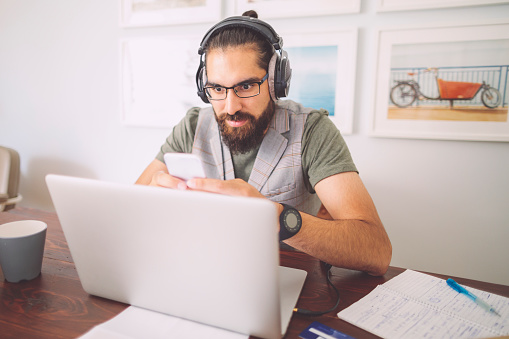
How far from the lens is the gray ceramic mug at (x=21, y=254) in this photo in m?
0.76

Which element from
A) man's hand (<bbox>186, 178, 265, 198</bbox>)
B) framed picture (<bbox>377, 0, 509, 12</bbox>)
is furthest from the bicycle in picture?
man's hand (<bbox>186, 178, 265, 198</bbox>)

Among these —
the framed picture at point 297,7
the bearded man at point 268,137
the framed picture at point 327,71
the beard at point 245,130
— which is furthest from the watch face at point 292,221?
the framed picture at point 297,7

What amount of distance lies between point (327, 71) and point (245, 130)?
0.89 meters

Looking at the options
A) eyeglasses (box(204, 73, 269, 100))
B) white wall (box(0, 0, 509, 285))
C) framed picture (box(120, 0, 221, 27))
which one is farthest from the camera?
framed picture (box(120, 0, 221, 27))

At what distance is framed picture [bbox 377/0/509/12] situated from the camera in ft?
5.23

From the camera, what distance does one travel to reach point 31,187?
9.09ft

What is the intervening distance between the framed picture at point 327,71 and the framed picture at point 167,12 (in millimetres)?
532

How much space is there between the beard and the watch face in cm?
53

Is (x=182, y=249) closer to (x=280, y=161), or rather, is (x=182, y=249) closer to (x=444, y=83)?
(x=280, y=161)

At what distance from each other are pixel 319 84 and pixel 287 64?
78 centimetres

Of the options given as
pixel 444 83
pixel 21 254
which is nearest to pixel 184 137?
pixel 21 254

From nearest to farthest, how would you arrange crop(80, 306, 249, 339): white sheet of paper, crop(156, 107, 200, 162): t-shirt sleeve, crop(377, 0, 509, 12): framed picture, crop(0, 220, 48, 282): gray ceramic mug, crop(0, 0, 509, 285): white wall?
crop(80, 306, 249, 339): white sheet of paper < crop(0, 220, 48, 282): gray ceramic mug < crop(156, 107, 200, 162): t-shirt sleeve < crop(377, 0, 509, 12): framed picture < crop(0, 0, 509, 285): white wall

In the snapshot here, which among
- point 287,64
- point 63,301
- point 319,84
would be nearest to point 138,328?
point 63,301

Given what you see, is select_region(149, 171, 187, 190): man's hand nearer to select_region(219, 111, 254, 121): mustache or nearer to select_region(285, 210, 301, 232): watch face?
select_region(285, 210, 301, 232): watch face
